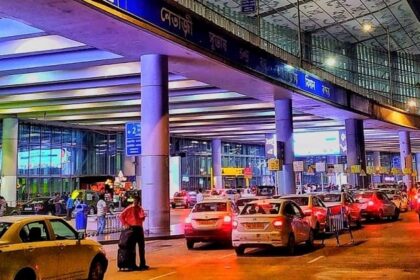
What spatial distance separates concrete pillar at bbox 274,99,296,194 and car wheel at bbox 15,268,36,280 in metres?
25.4

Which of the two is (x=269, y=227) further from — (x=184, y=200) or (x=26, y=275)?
(x=184, y=200)

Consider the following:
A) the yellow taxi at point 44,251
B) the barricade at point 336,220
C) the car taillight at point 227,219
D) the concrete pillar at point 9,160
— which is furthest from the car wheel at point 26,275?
the concrete pillar at point 9,160

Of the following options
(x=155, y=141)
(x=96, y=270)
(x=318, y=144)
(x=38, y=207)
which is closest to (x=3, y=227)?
(x=96, y=270)

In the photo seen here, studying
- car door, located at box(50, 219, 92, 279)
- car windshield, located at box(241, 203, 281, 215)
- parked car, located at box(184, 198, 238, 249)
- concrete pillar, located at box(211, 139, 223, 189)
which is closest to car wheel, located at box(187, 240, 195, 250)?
parked car, located at box(184, 198, 238, 249)

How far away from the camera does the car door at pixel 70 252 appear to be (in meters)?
10.0

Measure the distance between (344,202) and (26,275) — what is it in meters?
17.6

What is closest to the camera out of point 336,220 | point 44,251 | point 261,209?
point 44,251

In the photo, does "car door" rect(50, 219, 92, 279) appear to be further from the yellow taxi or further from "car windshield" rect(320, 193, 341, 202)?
"car windshield" rect(320, 193, 341, 202)

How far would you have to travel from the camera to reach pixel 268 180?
283ft

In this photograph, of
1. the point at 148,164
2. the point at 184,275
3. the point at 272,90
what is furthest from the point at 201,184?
the point at 184,275

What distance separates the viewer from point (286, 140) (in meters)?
33.6

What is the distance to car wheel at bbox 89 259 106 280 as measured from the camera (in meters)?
11.0

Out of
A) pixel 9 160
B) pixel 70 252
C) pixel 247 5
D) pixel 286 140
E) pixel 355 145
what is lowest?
pixel 70 252

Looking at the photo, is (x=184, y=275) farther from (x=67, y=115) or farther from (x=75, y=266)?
(x=67, y=115)
